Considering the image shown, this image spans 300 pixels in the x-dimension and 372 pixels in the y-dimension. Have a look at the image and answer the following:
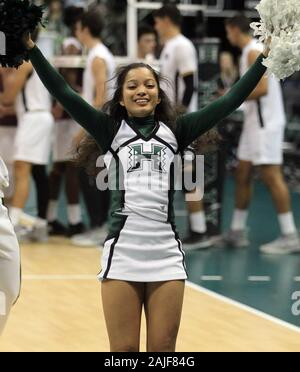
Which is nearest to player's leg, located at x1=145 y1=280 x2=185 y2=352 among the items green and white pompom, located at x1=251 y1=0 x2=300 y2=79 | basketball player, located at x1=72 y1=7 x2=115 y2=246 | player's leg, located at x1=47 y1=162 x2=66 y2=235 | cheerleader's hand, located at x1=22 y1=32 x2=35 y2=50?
green and white pompom, located at x1=251 y1=0 x2=300 y2=79

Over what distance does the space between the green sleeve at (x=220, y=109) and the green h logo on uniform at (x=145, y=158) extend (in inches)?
5.1

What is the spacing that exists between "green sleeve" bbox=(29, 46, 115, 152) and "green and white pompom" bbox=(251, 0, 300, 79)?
25.9 inches

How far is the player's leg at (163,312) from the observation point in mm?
3578

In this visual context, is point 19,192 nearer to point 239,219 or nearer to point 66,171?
point 66,171

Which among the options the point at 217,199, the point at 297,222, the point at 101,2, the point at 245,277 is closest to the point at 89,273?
the point at 245,277

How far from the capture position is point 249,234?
8.38 metres

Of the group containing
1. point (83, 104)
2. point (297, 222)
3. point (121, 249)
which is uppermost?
point (83, 104)

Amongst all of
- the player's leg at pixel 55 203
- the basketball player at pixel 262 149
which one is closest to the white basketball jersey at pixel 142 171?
the basketball player at pixel 262 149

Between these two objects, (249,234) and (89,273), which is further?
(249,234)

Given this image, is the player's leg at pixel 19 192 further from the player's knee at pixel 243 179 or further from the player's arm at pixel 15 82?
the player's knee at pixel 243 179

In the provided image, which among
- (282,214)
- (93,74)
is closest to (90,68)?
(93,74)

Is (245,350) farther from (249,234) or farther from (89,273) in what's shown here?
(249,234)

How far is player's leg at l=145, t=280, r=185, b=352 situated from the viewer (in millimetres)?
3578

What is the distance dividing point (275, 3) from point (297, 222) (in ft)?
19.2
